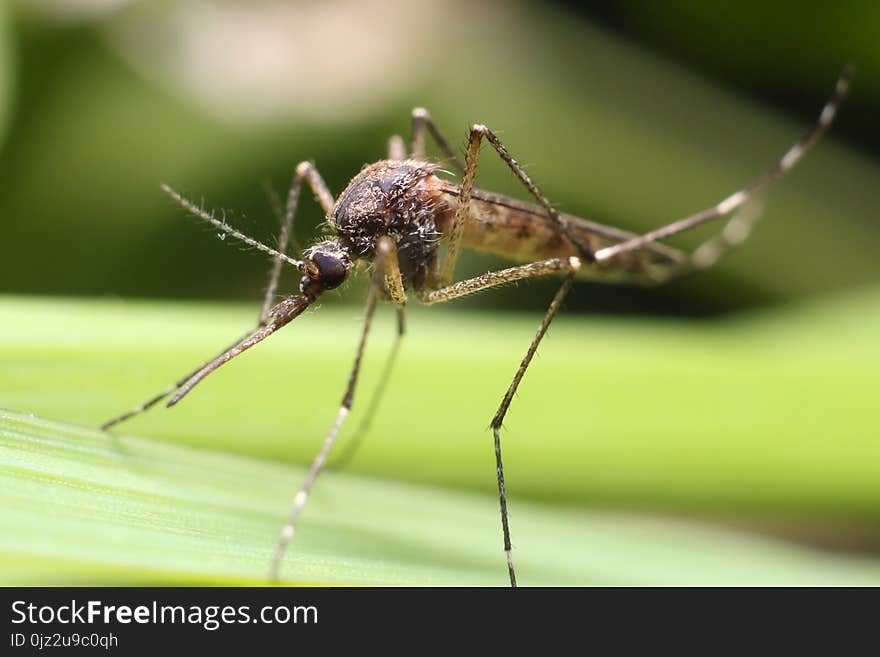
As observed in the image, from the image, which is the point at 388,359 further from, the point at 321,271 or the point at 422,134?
the point at 422,134

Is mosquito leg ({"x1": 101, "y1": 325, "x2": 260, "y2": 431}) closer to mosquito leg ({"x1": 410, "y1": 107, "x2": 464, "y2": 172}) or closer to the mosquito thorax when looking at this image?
the mosquito thorax

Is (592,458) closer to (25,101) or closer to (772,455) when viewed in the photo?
(772,455)

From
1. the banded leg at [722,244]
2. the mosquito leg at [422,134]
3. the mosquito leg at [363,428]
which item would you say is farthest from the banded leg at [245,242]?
the banded leg at [722,244]

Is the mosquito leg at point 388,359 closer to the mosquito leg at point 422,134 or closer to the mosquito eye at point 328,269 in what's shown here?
the mosquito eye at point 328,269

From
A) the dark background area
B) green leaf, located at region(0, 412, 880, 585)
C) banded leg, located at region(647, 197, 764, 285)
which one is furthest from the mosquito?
the dark background area

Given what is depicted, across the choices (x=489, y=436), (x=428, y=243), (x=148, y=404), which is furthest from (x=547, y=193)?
(x=148, y=404)
